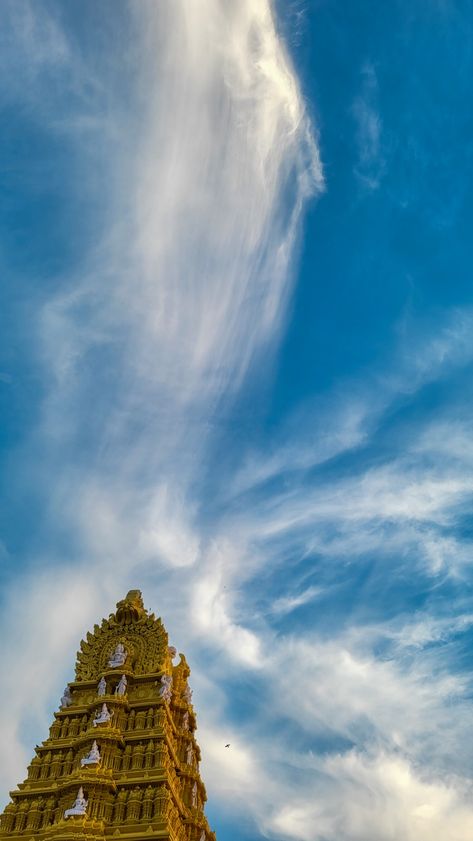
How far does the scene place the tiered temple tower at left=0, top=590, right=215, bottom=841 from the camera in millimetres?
39531

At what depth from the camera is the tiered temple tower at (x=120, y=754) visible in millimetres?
39531

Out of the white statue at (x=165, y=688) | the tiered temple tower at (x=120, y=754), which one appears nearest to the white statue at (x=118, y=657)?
the tiered temple tower at (x=120, y=754)

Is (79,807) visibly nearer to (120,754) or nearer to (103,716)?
(120,754)

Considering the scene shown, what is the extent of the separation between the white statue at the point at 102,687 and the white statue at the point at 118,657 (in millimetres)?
1249

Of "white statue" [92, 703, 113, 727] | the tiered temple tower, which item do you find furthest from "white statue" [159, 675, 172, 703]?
"white statue" [92, 703, 113, 727]

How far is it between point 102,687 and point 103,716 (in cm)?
312

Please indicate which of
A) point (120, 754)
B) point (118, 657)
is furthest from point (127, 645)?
point (120, 754)

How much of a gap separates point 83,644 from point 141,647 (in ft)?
16.6

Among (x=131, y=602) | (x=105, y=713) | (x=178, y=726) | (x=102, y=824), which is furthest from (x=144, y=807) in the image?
(x=131, y=602)

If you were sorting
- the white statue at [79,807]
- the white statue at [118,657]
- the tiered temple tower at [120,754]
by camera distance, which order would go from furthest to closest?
the white statue at [118,657] → the tiered temple tower at [120,754] → the white statue at [79,807]

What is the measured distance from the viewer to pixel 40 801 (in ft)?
141

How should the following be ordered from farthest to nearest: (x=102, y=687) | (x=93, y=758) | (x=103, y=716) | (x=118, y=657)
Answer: (x=118, y=657) → (x=102, y=687) → (x=103, y=716) → (x=93, y=758)

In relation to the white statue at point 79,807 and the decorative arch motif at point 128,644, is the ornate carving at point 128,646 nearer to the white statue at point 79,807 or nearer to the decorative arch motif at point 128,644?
the decorative arch motif at point 128,644

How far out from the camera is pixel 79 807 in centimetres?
3900
